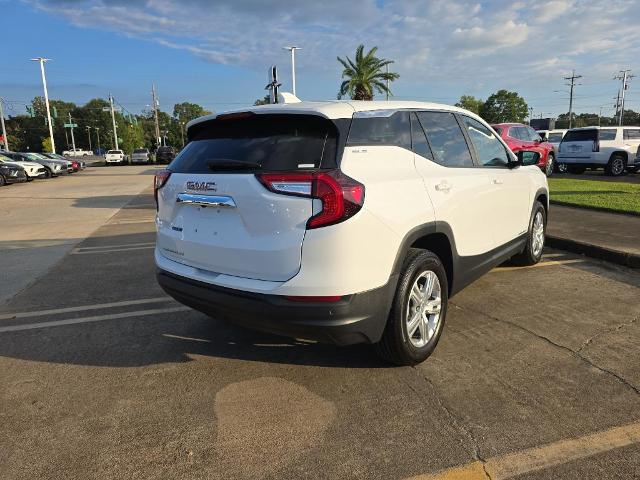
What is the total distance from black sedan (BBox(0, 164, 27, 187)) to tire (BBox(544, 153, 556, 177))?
81.3 feet

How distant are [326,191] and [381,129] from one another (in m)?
→ 0.79

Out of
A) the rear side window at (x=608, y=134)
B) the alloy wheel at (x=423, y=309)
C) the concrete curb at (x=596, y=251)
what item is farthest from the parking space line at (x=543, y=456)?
the rear side window at (x=608, y=134)

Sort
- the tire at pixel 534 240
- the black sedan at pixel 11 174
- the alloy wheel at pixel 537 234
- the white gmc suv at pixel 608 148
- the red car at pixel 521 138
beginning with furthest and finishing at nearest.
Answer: the black sedan at pixel 11 174, the white gmc suv at pixel 608 148, the red car at pixel 521 138, the alloy wheel at pixel 537 234, the tire at pixel 534 240

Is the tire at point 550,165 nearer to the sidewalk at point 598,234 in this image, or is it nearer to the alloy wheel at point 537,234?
the sidewalk at point 598,234

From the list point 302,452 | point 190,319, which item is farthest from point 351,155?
point 190,319

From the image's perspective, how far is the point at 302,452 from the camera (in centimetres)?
253

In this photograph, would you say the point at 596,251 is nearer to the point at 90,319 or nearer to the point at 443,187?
the point at 443,187

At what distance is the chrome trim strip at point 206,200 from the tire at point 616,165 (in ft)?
60.2

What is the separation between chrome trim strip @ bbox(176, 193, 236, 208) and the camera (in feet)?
9.73

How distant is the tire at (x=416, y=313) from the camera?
3121mm

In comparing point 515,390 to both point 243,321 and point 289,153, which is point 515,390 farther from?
point 289,153

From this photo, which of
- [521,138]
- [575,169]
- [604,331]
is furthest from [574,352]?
[575,169]

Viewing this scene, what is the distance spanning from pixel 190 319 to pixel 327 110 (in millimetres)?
2517

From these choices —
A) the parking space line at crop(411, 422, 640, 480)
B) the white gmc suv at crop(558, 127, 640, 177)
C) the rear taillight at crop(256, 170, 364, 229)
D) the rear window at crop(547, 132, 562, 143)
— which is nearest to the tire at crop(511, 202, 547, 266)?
→ the parking space line at crop(411, 422, 640, 480)
